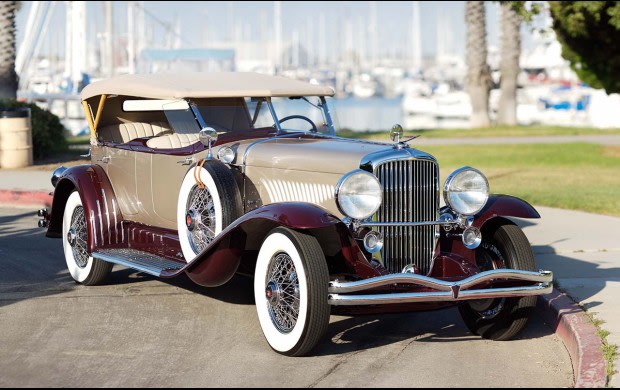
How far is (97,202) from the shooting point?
904cm

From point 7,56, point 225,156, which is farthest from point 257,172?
point 7,56

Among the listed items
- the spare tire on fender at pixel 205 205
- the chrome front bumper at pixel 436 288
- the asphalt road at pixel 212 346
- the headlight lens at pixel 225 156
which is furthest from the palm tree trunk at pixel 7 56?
the chrome front bumper at pixel 436 288

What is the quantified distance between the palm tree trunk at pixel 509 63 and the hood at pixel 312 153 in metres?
Result: 23.6

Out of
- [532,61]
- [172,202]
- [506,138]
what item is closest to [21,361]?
[172,202]

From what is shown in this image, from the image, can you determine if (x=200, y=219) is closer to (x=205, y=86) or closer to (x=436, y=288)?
(x=205, y=86)

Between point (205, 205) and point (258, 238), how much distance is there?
0.62 metres

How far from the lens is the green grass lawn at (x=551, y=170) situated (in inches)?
565

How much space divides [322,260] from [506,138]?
2016 centimetres

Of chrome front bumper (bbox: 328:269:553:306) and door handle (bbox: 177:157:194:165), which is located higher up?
door handle (bbox: 177:157:194:165)

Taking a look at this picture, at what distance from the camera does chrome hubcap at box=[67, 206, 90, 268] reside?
9.23m

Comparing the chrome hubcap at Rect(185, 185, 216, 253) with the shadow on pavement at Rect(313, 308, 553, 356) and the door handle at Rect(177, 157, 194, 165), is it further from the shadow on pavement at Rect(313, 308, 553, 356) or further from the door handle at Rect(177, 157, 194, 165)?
the shadow on pavement at Rect(313, 308, 553, 356)

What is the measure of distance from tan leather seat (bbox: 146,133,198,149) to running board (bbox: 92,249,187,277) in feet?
2.93

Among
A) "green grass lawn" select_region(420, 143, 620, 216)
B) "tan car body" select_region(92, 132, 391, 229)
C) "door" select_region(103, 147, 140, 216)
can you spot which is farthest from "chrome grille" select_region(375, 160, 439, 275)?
"green grass lawn" select_region(420, 143, 620, 216)

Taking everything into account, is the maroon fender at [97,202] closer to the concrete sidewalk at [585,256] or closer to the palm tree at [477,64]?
the concrete sidewalk at [585,256]
